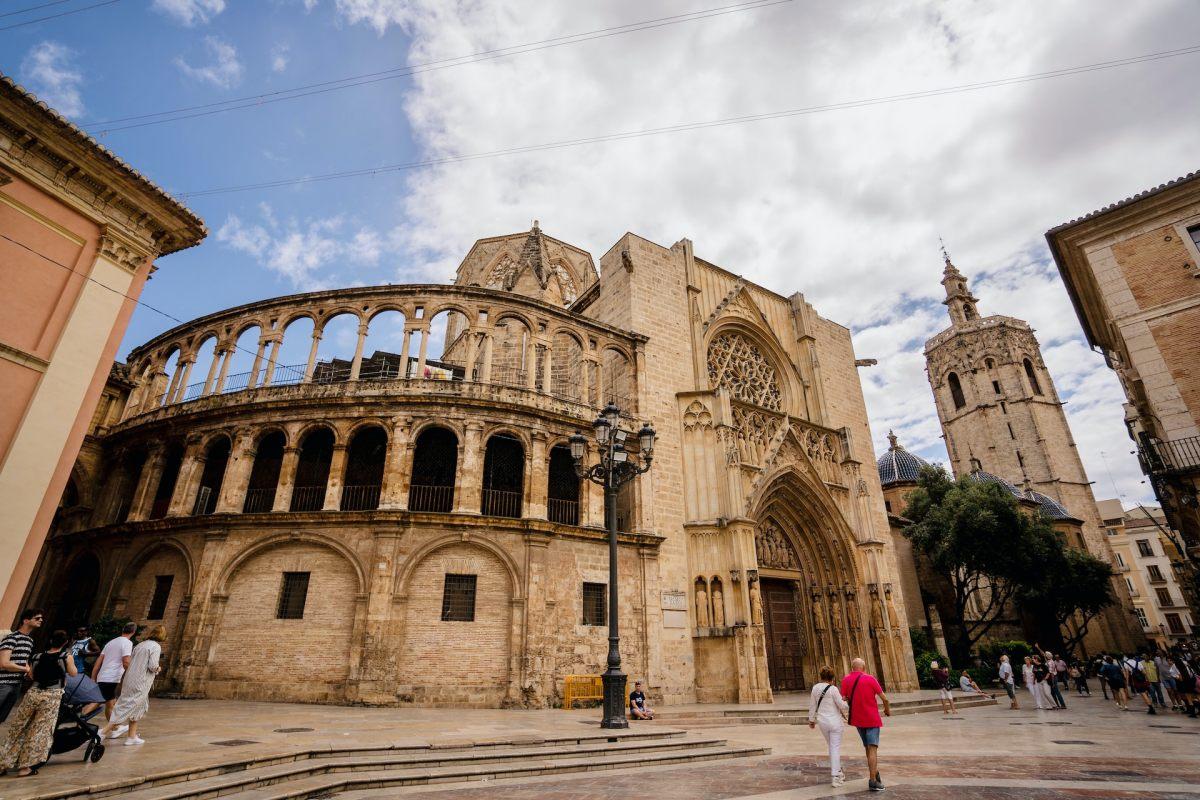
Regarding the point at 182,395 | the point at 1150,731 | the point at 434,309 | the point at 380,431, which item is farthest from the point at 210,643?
the point at 1150,731

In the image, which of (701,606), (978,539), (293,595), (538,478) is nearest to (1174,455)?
(701,606)

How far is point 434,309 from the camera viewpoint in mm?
17969

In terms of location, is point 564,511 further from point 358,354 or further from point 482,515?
point 358,354

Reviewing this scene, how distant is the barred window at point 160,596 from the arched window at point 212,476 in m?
1.86

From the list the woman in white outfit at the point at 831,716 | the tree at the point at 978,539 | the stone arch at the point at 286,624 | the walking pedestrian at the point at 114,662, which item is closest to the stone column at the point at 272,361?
the stone arch at the point at 286,624

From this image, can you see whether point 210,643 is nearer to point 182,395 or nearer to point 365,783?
point 182,395

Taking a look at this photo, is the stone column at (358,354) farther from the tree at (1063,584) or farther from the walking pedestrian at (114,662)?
the tree at (1063,584)

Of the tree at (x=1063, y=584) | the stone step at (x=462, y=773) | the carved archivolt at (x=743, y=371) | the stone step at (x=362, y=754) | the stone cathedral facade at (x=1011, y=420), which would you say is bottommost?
the stone step at (x=462, y=773)

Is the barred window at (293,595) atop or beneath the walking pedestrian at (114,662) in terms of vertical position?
atop

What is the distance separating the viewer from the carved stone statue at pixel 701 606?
697 inches

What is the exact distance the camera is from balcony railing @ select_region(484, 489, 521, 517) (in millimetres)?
17609

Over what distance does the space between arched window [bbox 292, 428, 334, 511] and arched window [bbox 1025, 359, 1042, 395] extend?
55.6m

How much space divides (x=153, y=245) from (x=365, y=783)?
420 inches

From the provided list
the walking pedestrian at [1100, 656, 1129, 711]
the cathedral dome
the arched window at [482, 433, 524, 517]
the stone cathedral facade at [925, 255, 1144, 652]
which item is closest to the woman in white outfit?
the arched window at [482, 433, 524, 517]
